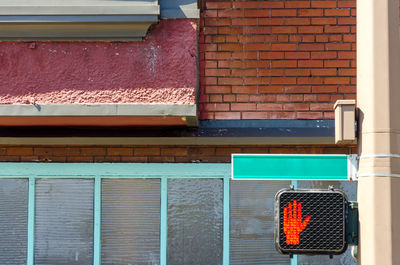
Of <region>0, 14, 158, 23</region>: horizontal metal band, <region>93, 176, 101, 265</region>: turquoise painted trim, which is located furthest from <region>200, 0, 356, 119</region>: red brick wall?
<region>93, 176, 101, 265</region>: turquoise painted trim

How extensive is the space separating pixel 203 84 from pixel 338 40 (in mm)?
1666

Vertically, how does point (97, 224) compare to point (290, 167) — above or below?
below

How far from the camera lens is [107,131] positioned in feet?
18.6

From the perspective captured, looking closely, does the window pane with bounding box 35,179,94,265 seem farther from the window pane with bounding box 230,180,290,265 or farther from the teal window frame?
the window pane with bounding box 230,180,290,265

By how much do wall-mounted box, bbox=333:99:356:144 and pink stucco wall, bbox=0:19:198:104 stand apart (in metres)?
2.76

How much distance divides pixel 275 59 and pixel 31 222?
3.45 meters

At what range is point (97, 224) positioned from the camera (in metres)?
5.68

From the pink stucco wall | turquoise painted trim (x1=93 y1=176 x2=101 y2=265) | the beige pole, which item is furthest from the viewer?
turquoise painted trim (x1=93 y1=176 x2=101 y2=265)

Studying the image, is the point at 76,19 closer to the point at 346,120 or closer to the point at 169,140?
the point at 169,140

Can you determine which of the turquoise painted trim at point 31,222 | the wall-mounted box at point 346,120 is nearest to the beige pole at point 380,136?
the wall-mounted box at point 346,120

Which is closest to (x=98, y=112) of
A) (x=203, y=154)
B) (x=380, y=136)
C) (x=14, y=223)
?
(x=203, y=154)

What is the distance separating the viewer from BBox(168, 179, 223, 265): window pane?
18.6 ft

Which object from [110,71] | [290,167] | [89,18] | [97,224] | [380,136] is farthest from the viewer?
[97,224]

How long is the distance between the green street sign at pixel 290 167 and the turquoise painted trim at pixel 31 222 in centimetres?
353
